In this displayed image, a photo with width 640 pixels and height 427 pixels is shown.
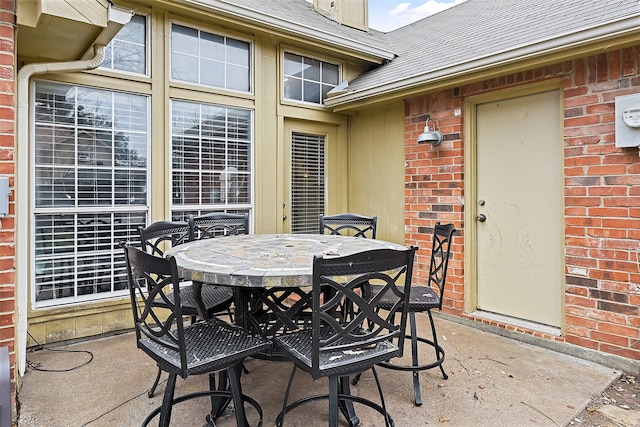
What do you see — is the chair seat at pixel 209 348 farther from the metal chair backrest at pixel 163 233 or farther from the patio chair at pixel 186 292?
the metal chair backrest at pixel 163 233

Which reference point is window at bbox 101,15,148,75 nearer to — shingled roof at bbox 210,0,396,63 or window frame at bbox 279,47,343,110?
shingled roof at bbox 210,0,396,63

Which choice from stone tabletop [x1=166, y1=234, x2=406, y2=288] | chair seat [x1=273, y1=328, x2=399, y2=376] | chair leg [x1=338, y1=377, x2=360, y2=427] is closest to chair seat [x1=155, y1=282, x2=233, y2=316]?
stone tabletop [x1=166, y1=234, x2=406, y2=288]

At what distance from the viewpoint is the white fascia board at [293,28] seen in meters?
3.59

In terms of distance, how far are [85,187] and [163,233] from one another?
0.98 m

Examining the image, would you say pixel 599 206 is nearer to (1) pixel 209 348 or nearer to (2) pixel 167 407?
(1) pixel 209 348

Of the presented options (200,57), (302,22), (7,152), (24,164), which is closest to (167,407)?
(7,152)

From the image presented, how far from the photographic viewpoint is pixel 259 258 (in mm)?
2084

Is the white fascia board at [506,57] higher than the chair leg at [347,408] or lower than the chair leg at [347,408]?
higher

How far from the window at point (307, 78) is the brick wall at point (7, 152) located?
2.68 meters

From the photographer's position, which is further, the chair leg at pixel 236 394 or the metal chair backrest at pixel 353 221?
the metal chair backrest at pixel 353 221

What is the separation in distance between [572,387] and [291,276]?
2.04 metres

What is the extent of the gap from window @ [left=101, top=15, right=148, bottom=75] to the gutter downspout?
0.48 m

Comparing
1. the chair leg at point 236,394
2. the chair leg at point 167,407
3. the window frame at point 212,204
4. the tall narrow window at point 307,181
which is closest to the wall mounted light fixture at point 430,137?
the tall narrow window at point 307,181

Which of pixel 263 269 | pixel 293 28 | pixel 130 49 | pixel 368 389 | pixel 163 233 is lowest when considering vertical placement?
pixel 368 389
